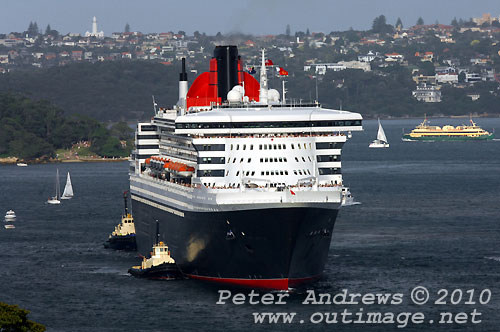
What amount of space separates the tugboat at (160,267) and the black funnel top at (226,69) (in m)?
10.6

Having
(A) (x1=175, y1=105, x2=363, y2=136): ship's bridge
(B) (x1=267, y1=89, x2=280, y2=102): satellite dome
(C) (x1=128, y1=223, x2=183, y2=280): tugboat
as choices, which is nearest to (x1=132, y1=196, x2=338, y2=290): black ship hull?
(C) (x1=128, y1=223, x2=183, y2=280): tugboat

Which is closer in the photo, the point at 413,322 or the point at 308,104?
the point at 413,322

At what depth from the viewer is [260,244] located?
221ft

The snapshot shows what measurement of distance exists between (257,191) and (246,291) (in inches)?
211

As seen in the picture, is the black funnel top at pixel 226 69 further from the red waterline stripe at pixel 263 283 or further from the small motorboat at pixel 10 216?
the small motorboat at pixel 10 216

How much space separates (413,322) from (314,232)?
7.91 metres

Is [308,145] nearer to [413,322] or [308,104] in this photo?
[308,104]

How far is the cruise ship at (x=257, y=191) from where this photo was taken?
2643 inches

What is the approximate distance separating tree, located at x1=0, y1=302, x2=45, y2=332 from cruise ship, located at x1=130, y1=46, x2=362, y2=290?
69.0 ft

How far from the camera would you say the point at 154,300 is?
2692 inches

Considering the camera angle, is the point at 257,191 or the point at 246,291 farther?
the point at 246,291

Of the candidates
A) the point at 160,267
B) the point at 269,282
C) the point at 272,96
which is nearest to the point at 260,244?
the point at 269,282

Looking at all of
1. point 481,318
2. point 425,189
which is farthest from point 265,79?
point 425,189

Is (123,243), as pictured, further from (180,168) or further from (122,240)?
(180,168)
